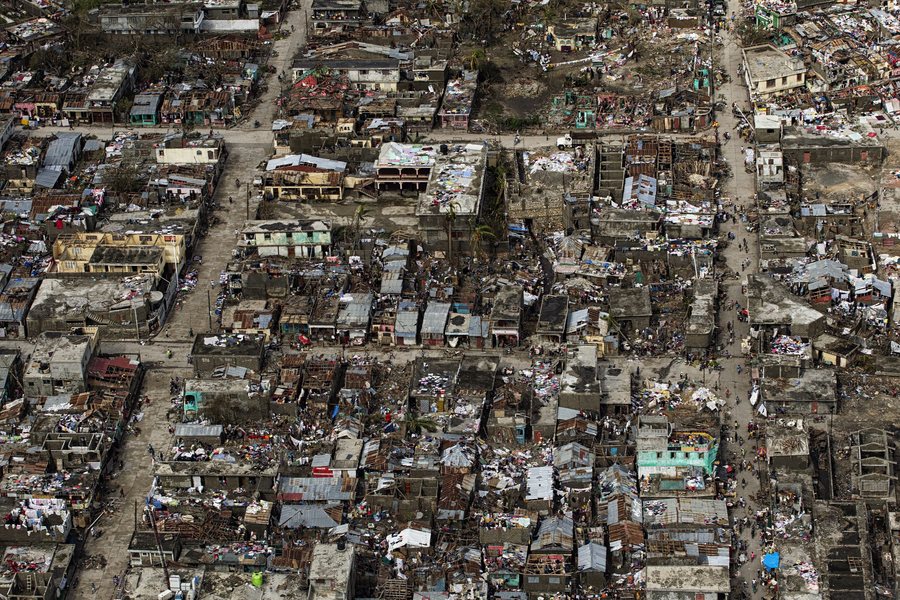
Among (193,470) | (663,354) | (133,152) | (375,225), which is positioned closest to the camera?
(193,470)

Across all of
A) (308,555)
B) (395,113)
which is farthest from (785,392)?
(395,113)

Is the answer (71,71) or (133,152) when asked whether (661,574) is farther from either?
(71,71)

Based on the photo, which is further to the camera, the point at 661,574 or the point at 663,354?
the point at 663,354

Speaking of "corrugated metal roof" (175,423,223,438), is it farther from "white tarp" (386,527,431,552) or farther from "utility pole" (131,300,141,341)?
"white tarp" (386,527,431,552)

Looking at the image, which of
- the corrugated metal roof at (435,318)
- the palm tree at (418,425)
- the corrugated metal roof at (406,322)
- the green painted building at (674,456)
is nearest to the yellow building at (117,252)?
the corrugated metal roof at (406,322)

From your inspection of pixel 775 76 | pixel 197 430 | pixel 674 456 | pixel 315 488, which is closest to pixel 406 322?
pixel 197 430

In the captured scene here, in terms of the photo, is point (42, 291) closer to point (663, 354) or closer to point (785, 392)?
point (663, 354)

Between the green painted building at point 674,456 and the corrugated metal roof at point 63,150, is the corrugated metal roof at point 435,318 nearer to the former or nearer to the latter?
the green painted building at point 674,456

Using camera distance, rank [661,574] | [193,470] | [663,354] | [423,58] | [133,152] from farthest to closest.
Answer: [423,58] < [133,152] < [663,354] < [193,470] < [661,574]
